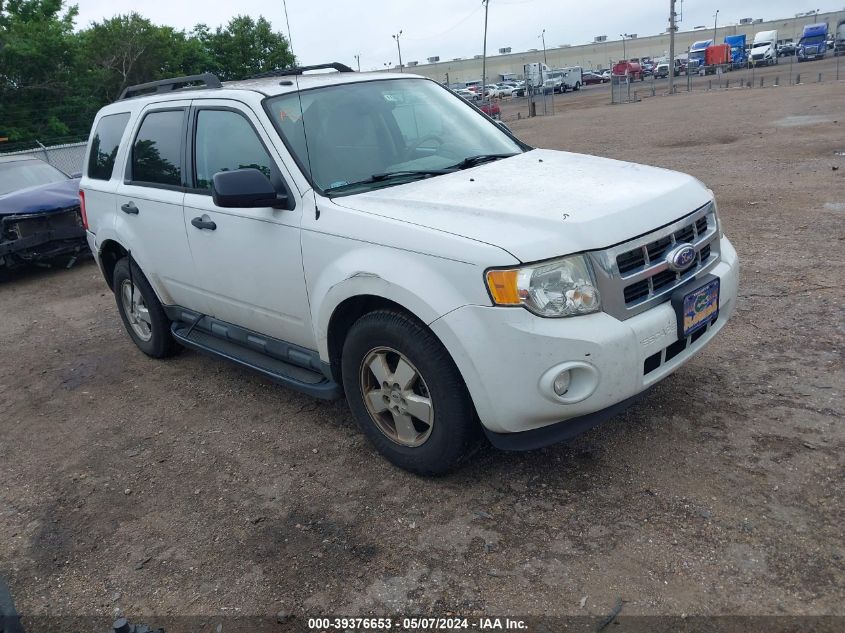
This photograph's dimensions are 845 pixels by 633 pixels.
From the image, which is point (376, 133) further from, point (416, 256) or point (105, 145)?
point (105, 145)

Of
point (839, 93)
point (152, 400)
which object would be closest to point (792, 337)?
point (152, 400)

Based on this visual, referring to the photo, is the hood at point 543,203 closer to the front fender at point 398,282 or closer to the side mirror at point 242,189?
the front fender at point 398,282

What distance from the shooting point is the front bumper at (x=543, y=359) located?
297cm

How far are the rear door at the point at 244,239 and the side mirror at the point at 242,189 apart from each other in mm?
158

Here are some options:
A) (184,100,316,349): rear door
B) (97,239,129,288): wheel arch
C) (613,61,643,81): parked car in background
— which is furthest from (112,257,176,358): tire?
(613,61,643,81): parked car in background

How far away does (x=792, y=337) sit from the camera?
4828 mm

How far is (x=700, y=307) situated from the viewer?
3412mm

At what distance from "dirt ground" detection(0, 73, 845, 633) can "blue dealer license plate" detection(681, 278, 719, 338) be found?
65cm

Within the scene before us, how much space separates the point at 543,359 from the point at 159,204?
119 inches

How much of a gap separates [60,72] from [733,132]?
23612 millimetres

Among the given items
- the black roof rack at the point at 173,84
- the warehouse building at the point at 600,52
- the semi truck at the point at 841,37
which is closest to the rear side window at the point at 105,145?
the black roof rack at the point at 173,84

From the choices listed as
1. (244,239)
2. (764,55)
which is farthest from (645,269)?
(764,55)

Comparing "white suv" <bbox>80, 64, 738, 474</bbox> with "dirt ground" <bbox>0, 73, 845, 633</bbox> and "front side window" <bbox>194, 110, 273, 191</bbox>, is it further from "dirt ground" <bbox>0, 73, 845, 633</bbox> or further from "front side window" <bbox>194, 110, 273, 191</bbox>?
"dirt ground" <bbox>0, 73, 845, 633</bbox>

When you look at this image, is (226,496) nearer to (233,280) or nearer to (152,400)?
(233,280)
